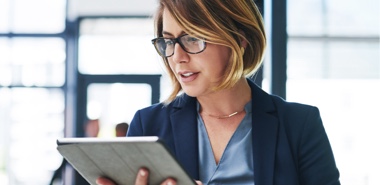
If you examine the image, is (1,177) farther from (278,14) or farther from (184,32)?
(184,32)

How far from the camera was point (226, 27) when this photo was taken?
1510mm

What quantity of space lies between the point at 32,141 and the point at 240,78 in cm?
648

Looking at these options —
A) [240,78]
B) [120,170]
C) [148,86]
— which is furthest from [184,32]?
[148,86]

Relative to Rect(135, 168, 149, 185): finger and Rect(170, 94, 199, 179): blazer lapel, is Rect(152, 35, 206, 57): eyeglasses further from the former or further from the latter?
Rect(135, 168, 149, 185): finger

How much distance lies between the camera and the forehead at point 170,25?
147 cm

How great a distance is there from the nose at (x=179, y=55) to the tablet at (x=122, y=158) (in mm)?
315

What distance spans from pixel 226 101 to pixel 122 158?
43 centimetres

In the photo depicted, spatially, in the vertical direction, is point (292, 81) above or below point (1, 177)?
above

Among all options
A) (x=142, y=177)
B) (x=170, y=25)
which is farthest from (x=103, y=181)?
(x=170, y=25)

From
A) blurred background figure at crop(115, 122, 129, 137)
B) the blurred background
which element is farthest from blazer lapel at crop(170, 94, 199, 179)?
the blurred background

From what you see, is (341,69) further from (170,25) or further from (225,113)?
(170,25)

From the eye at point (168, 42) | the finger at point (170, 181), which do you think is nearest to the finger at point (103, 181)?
the finger at point (170, 181)

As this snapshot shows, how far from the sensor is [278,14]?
248 inches

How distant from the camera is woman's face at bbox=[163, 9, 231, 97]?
1471 millimetres
